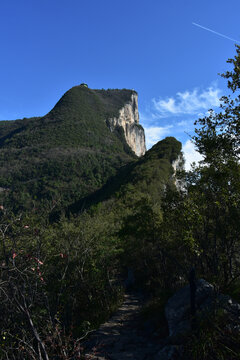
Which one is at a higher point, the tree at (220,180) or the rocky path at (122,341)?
the tree at (220,180)

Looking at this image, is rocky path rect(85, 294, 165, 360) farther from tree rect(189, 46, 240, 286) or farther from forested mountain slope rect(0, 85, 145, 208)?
forested mountain slope rect(0, 85, 145, 208)

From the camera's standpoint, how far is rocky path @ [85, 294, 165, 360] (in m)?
6.78

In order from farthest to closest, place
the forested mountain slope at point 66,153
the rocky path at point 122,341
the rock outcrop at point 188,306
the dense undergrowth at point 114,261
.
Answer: the forested mountain slope at point 66,153, the rocky path at point 122,341, the rock outcrop at point 188,306, the dense undergrowth at point 114,261

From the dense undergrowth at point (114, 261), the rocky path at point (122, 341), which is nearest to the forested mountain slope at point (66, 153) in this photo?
the dense undergrowth at point (114, 261)

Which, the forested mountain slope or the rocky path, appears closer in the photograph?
the rocky path

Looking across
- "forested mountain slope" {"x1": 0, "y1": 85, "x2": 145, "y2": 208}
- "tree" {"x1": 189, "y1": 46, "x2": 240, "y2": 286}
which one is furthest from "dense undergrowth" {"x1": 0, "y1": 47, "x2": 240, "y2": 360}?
"forested mountain slope" {"x1": 0, "y1": 85, "x2": 145, "y2": 208}

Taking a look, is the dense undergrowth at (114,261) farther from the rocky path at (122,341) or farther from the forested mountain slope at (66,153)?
the forested mountain slope at (66,153)

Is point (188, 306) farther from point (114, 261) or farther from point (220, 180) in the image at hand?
point (114, 261)

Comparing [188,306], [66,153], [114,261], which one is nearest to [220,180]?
[188,306]

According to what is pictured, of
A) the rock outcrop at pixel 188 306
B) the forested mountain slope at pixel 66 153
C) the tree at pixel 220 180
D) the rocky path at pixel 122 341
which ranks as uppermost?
the forested mountain slope at pixel 66 153

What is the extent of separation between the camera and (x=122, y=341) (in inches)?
311

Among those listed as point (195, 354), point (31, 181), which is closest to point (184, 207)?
point (195, 354)

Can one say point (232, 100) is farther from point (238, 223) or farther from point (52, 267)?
point (52, 267)

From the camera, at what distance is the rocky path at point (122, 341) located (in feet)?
22.2
